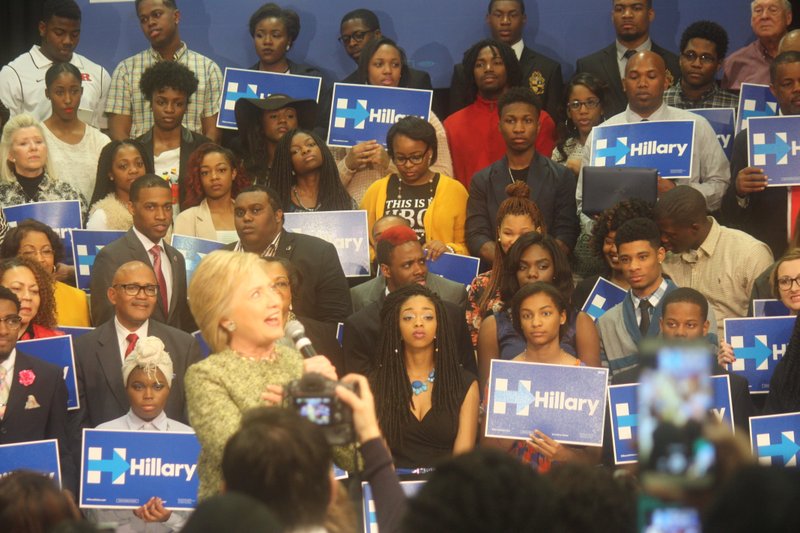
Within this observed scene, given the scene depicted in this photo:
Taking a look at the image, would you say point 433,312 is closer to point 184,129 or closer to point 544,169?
point 544,169

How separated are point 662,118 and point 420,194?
1615mm

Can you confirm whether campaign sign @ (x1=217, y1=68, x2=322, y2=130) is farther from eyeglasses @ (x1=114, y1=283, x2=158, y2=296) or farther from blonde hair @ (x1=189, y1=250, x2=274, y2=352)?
blonde hair @ (x1=189, y1=250, x2=274, y2=352)

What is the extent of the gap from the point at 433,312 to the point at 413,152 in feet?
6.49

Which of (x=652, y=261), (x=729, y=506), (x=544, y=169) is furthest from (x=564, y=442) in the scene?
(x=729, y=506)

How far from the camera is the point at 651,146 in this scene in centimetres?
757

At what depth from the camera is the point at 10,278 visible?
660 centimetres

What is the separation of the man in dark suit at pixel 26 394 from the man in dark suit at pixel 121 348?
197 mm

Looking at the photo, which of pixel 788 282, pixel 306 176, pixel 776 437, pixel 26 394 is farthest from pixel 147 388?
pixel 788 282

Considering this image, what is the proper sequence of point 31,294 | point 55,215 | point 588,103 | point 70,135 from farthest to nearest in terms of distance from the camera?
point 70,135
point 588,103
point 55,215
point 31,294

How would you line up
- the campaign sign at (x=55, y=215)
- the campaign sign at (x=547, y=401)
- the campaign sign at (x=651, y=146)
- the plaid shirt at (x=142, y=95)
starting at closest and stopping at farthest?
the campaign sign at (x=547, y=401) < the campaign sign at (x=651, y=146) < the campaign sign at (x=55, y=215) < the plaid shirt at (x=142, y=95)

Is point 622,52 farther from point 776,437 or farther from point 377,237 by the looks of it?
point 776,437

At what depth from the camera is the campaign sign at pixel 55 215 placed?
7668mm

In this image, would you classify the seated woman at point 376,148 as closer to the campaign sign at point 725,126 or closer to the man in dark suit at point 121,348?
the campaign sign at point 725,126

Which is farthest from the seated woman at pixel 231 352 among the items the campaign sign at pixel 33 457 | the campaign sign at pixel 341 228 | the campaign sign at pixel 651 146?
the campaign sign at pixel 651 146
